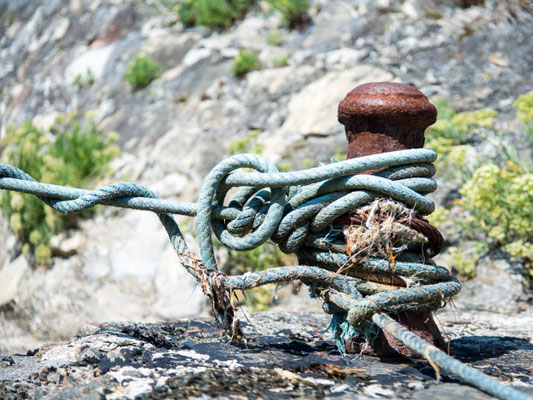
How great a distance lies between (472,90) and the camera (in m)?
4.07

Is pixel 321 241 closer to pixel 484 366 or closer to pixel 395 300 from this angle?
pixel 395 300

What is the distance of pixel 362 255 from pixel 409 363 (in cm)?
32

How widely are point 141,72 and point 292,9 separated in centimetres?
160

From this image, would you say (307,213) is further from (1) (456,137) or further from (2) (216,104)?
(2) (216,104)

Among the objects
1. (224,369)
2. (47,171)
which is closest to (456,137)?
(224,369)

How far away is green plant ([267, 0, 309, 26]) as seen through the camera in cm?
521

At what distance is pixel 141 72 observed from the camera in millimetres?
5504

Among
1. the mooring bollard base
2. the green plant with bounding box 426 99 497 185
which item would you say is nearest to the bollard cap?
the mooring bollard base

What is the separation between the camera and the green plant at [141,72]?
551 centimetres

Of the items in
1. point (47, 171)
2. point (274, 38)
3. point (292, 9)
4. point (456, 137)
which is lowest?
point (47, 171)

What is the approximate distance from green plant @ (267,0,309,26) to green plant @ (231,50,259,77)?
1.93 ft

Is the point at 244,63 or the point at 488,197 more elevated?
the point at 244,63

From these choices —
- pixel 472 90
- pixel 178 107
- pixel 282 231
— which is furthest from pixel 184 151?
pixel 282 231

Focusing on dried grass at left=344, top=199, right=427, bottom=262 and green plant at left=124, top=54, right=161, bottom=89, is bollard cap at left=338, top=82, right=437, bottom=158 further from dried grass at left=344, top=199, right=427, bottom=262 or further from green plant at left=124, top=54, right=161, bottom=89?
green plant at left=124, top=54, right=161, bottom=89
